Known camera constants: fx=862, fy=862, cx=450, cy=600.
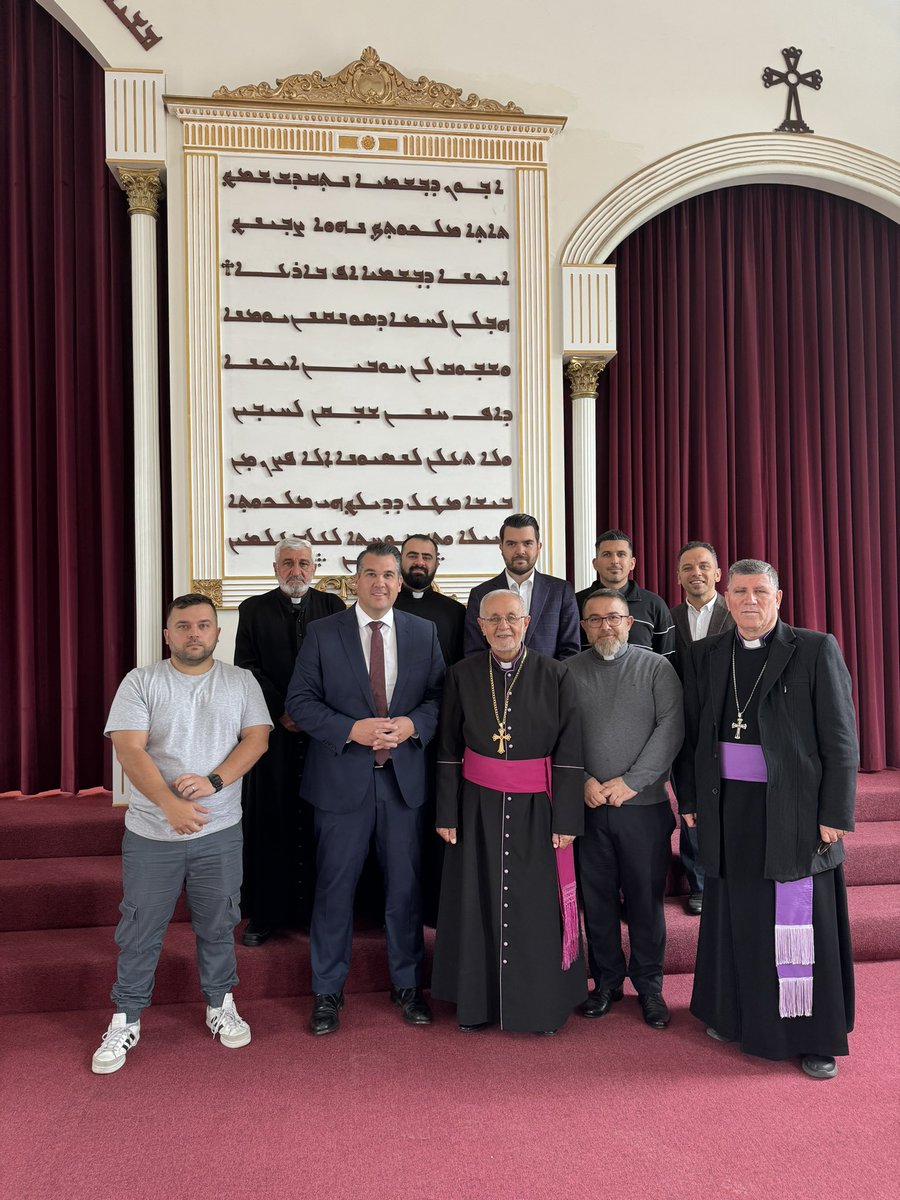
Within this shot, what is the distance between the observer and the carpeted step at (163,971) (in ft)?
10.5

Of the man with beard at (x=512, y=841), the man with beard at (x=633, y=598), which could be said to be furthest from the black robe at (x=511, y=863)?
the man with beard at (x=633, y=598)

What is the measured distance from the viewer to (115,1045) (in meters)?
2.77

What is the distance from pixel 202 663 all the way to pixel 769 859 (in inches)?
78.0

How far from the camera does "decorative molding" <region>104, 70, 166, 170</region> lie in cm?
457

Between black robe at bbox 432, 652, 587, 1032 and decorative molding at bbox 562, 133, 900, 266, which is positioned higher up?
decorative molding at bbox 562, 133, 900, 266

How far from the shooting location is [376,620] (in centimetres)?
314

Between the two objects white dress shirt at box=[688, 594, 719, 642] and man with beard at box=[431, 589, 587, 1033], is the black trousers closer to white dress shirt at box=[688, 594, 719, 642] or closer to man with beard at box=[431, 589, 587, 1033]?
man with beard at box=[431, 589, 587, 1033]

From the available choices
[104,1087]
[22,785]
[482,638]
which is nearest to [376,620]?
[482,638]

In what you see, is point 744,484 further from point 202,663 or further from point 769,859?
point 202,663

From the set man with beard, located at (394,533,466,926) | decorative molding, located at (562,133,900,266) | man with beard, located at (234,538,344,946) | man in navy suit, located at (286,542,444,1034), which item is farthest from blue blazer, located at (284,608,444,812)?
decorative molding, located at (562,133,900,266)

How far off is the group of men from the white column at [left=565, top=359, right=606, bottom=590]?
210 centimetres

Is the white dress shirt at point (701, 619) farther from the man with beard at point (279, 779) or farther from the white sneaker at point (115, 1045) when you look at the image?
the white sneaker at point (115, 1045)

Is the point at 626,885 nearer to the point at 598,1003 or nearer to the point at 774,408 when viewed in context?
the point at 598,1003

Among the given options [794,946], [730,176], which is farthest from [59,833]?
[730,176]
